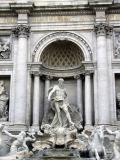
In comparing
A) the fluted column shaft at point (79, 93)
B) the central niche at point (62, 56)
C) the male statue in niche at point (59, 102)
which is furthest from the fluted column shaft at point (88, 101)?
the central niche at point (62, 56)

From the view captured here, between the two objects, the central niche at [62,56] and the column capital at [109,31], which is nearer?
the column capital at [109,31]

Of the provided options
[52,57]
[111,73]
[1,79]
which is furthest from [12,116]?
[111,73]

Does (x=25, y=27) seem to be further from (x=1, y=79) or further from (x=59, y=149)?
(x=59, y=149)

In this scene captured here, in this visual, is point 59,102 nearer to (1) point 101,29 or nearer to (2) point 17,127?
(2) point 17,127

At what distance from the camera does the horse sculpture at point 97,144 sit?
18453mm

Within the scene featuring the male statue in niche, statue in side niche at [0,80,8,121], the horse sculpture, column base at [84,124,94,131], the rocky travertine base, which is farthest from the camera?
statue in side niche at [0,80,8,121]

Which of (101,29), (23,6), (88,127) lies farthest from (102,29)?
(88,127)

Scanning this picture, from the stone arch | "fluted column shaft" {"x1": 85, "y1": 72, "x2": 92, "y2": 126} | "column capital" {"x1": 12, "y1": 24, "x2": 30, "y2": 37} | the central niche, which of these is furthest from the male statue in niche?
"column capital" {"x1": 12, "y1": 24, "x2": 30, "y2": 37}

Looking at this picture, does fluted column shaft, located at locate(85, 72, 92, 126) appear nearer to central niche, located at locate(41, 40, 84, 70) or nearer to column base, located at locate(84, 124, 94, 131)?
column base, located at locate(84, 124, 94, 131)

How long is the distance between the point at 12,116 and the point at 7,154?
344 centimetres

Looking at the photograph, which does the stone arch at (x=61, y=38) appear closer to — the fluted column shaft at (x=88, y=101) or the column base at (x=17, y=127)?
the fluted column shaft at (x=88, y=101)

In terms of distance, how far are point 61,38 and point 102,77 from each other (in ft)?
11.7

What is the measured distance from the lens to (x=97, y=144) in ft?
61.3

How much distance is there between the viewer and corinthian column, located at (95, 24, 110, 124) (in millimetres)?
21203
